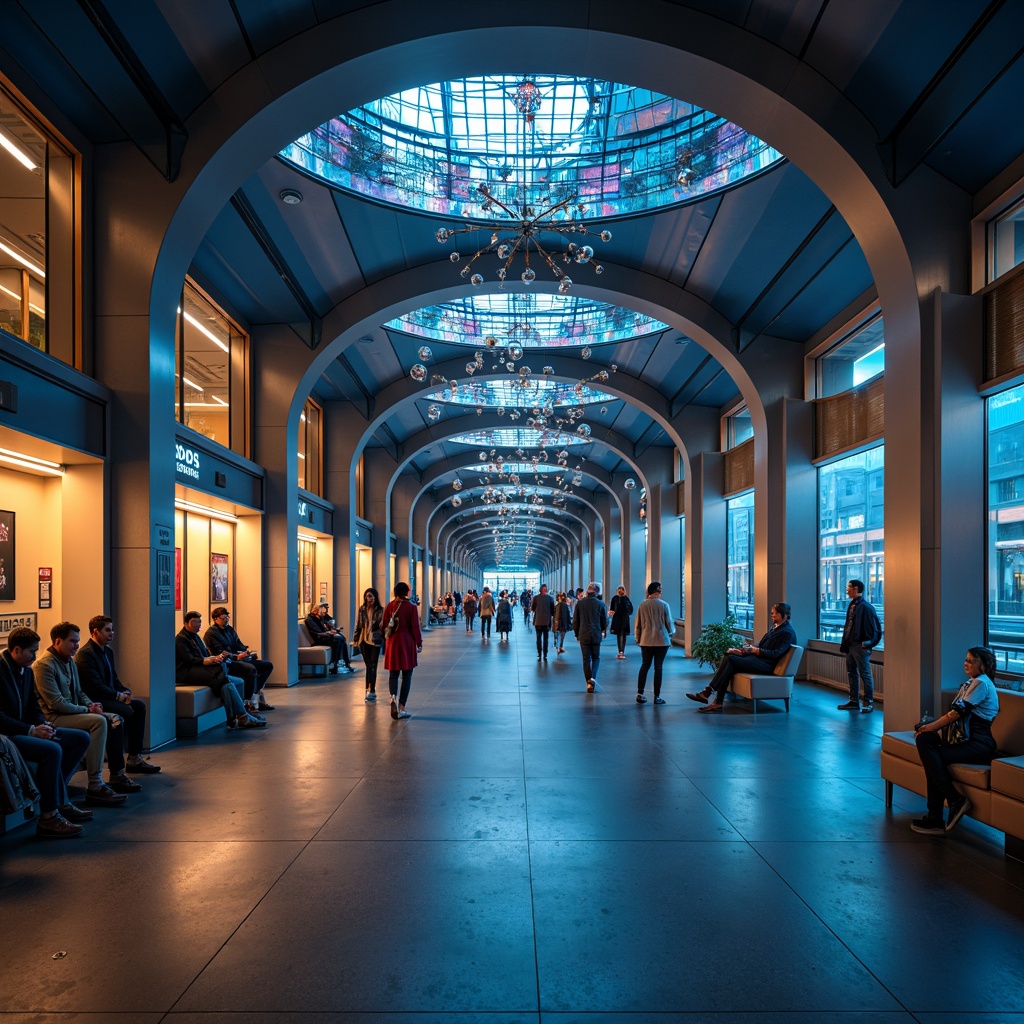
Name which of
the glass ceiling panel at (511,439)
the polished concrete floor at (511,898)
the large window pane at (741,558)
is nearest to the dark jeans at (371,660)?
the polished concrete floor at (511,898)

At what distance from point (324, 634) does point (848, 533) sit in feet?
29.1

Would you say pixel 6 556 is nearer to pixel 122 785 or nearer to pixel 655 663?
pixel 122 785

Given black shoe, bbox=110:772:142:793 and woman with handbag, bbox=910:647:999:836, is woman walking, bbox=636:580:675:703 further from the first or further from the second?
black shoe, bbox=110:772:142:793

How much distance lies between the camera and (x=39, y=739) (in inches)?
201

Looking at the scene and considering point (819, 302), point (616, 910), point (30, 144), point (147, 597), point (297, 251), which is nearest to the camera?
point (616, 910)

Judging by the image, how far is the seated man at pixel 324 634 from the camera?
14219mm

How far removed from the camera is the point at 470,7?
22.5ft

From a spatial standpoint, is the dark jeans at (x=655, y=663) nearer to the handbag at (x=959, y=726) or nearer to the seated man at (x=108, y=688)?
the handbag at (x=959, y=726)

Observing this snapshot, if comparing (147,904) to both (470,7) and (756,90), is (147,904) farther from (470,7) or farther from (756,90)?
(756,90)

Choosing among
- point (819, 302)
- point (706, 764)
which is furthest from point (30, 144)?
point (819, 302)

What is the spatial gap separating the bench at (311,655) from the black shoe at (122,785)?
7.61 meters

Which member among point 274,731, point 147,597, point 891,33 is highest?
point 891,33

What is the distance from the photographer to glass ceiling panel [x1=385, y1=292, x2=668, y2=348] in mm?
15391

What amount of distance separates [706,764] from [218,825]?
403cm
